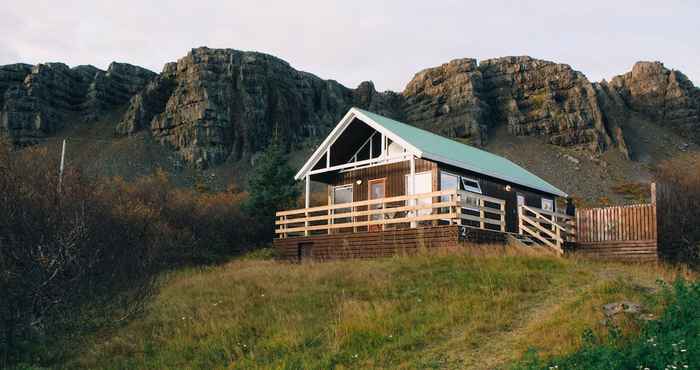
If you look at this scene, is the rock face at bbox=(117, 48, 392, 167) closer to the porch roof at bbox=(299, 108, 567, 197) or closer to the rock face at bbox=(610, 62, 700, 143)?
the rock face at bbox=(610, 62, 700, 143)

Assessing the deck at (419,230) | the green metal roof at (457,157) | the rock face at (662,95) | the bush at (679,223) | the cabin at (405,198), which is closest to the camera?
the deck at (419,230)

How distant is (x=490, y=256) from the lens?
18.0m

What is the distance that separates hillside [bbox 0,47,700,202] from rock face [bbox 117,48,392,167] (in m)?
0.21

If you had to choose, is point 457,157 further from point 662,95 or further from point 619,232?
point 662,95

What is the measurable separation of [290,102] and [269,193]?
241 ft

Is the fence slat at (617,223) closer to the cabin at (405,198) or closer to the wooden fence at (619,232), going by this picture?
the wooden fence at (619,232)

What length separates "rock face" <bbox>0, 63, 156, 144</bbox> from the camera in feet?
317

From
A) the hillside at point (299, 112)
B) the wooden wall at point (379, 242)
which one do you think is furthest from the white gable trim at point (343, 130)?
the hillside at point (299, 112)

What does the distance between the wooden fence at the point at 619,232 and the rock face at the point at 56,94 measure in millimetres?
91252

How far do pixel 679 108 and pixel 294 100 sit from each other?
70.3m

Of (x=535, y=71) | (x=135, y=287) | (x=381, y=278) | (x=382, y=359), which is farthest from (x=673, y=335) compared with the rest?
(x=535, y=71)

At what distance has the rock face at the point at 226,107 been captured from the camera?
3762 inches

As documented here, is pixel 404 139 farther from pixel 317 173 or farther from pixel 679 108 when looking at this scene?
pixel 679 108

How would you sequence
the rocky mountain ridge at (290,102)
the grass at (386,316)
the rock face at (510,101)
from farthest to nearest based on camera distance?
the rock face at (510,101) < the rocky mountain ridge at (290,102) < the grass at (386,316)
